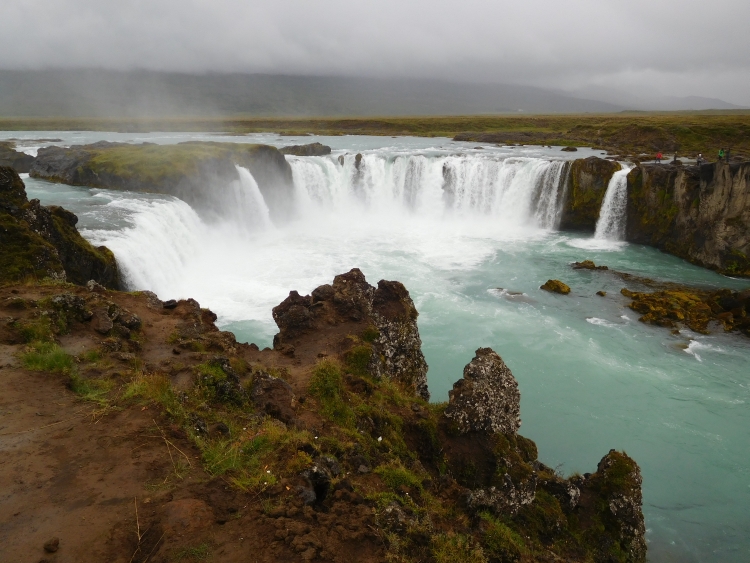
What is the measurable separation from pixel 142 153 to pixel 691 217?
39.1m

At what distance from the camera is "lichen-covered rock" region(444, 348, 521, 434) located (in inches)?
364

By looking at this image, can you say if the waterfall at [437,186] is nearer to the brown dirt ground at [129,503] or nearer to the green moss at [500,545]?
the green moss at [500,545]

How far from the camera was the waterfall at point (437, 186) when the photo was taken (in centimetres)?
3709

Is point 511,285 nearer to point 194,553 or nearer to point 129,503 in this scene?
point 129,503

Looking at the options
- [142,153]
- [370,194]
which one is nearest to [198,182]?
[142,153]

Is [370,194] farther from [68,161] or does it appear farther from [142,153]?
→ [68,161]

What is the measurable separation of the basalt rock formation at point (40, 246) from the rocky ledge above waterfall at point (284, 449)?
1527 millimetres

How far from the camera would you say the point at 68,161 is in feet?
120

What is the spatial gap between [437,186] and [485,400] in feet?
109

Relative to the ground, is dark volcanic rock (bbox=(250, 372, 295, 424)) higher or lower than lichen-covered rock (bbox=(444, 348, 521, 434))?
higher

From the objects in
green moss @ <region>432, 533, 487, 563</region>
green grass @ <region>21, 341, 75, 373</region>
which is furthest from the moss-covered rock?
green grass @ <region>21, 341, 75, 373</region>

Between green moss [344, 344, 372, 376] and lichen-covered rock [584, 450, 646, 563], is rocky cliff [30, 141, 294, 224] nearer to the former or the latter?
green moss [344, 344, 372, 376]

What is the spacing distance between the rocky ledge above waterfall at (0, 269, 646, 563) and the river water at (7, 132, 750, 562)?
179 inches

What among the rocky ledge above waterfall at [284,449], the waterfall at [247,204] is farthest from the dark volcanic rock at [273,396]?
the waterfall at [247,204]
